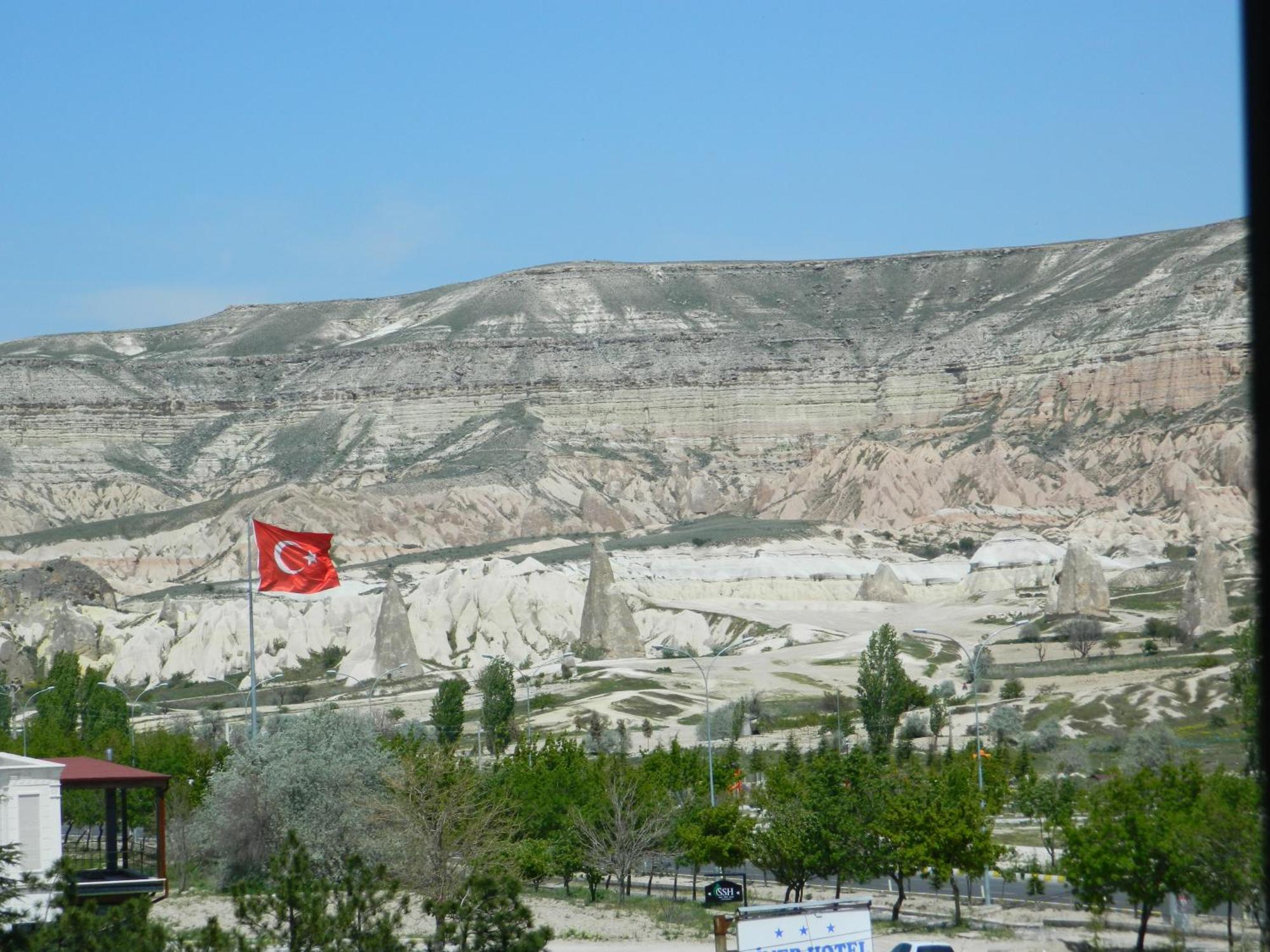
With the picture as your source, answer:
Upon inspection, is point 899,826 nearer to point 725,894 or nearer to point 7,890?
point 725,894

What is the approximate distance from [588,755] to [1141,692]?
27.6m

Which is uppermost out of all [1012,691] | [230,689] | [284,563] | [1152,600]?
[284,563]

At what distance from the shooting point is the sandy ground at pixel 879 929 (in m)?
31.9

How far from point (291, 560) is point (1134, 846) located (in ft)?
60.5

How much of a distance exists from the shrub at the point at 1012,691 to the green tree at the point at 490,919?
223 feet

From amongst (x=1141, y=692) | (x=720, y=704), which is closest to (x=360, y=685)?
(x=720, y=704)

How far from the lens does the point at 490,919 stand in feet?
65.2

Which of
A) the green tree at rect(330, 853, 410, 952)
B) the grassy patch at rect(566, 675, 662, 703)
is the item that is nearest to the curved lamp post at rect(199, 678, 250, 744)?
the grassy patch at rect(566, 675, 662, 703)

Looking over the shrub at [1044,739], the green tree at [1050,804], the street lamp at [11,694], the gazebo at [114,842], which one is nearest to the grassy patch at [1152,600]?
the shrub at [1044,739]

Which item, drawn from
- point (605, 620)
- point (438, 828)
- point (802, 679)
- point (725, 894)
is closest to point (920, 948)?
point (438, 828)

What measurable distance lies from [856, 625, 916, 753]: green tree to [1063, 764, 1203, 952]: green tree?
41.1m

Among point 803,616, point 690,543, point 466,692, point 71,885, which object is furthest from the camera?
point 690,543

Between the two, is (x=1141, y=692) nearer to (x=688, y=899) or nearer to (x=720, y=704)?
(x=720, y=704)

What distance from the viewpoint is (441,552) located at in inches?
6594
